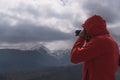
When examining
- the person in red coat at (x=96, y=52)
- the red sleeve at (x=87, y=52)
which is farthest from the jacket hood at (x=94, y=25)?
the red sleeve at (x=87, y=52)

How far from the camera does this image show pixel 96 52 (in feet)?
29.4

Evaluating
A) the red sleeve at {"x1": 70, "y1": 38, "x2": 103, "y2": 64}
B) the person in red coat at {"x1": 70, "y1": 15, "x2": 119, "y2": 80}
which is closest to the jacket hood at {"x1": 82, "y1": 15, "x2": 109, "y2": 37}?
the person in red coat at {"x1": 70, "y1": 15, "x2": 119, "y2": 80}

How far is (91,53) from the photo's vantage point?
8.95 m

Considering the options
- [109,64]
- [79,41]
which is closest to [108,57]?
[109,64]

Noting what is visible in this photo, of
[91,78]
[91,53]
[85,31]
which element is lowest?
[91,78]

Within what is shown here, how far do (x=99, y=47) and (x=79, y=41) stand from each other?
58 cm

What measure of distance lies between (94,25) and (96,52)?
70 cm

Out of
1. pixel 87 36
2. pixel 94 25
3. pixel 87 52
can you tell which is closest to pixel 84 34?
pixel 87 36

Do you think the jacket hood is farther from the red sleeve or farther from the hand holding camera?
the red sleeve

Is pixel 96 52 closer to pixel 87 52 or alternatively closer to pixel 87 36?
pixel 87 52

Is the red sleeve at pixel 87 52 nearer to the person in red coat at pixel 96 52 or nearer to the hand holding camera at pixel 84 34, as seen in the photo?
the person in red coat at pixel 96 52

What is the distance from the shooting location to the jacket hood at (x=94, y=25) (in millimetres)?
9094

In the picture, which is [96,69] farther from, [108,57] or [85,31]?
[85,31]

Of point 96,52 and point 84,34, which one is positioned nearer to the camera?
point 96,52
